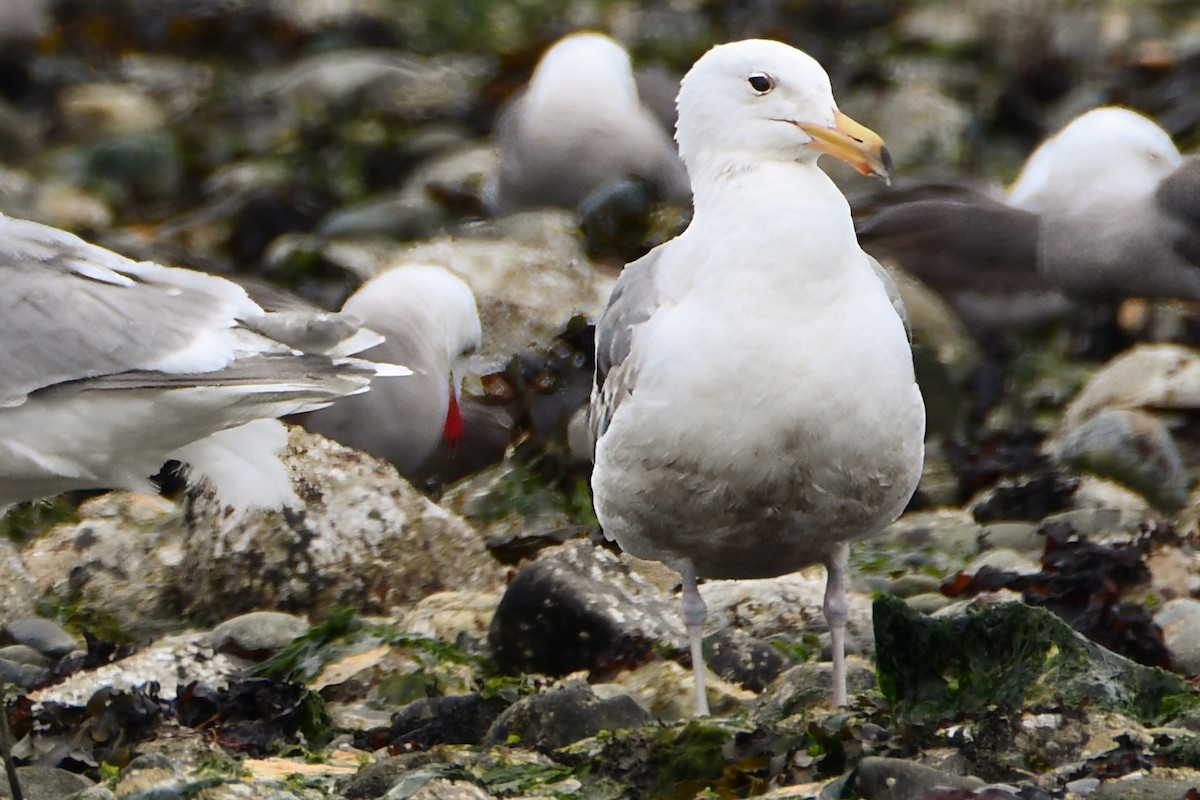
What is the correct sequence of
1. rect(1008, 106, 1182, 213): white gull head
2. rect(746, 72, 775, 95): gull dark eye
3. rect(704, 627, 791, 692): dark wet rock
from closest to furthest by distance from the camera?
rect(746, 72, 775, 95): gull dark eye < rect(704, 627, 791, 692): dark wet rock < rect(1008, 106, 1182, 213): white gull head

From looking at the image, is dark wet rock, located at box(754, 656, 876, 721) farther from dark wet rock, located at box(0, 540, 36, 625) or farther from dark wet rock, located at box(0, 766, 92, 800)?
dark wet rock, located at box(0, 540, 36, 625)

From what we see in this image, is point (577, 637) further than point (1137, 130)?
No

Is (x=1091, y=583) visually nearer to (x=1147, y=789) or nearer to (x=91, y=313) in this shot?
(x=1147, y=789)

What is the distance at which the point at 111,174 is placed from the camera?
12500 millimetres

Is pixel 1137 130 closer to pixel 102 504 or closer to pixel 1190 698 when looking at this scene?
pixel 102 504

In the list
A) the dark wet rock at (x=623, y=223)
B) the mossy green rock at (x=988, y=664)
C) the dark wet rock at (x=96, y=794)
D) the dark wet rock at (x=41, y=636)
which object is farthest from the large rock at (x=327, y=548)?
the dark wet rock at (x=623, y=223)

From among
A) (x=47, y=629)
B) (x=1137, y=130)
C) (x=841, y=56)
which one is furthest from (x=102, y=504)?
(x=841, y=56)

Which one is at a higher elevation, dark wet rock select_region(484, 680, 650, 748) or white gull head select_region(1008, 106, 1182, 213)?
white gull head select_region(1008, 106, 1182, 213)

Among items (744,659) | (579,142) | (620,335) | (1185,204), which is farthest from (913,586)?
(579,142)

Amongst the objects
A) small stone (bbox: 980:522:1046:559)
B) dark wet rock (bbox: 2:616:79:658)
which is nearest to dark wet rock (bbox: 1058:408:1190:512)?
small stone (bbox: 980:522:1046:559)

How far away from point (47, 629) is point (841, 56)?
27.6 ft

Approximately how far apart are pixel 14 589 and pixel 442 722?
6.67 ft

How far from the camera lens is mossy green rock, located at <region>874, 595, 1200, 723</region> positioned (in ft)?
14.8

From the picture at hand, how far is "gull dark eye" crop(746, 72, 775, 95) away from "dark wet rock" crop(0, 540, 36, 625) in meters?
2.88
